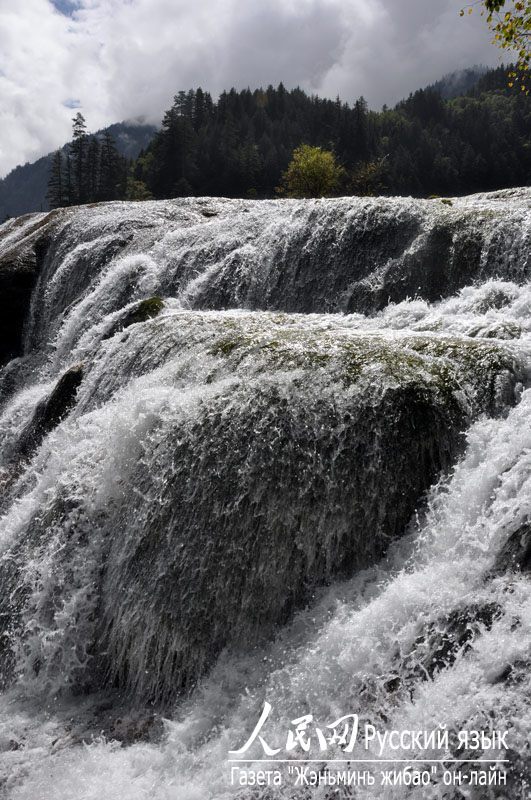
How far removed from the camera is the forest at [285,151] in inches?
2864

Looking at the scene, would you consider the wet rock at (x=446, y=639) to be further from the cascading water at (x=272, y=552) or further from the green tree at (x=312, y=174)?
the green tree at (x=312, y=174)

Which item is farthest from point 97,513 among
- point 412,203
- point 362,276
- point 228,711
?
point 412,203

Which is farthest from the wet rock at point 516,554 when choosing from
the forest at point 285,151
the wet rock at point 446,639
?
the forest at point 285,151

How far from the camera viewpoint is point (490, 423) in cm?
750

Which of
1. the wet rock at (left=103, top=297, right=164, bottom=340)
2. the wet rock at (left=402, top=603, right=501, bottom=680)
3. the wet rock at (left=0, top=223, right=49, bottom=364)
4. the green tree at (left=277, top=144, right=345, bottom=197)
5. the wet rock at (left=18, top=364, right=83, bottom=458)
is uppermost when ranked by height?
the green tree at (left=277, top=144, right=345, bottom=197)

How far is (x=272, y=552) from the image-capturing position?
23.5ft

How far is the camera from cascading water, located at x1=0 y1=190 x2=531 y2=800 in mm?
5551

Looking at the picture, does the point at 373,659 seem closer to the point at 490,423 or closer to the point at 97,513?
the point at 490,423

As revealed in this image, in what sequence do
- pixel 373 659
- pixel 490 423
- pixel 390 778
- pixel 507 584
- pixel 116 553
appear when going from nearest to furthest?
pixel 390 778, pixel 507 584, pixel 373 659, pixel 490 423, pixel 116 553

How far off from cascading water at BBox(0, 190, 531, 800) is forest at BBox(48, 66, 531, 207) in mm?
53764

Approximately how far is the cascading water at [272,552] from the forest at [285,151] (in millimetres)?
53764

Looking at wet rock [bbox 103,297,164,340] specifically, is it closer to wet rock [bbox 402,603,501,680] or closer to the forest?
wet rock [bbox 402,603,501,680]

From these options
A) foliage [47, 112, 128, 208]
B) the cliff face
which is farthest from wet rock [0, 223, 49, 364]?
foliage [47, 112, 128, 208]

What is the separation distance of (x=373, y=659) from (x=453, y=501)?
203cm
